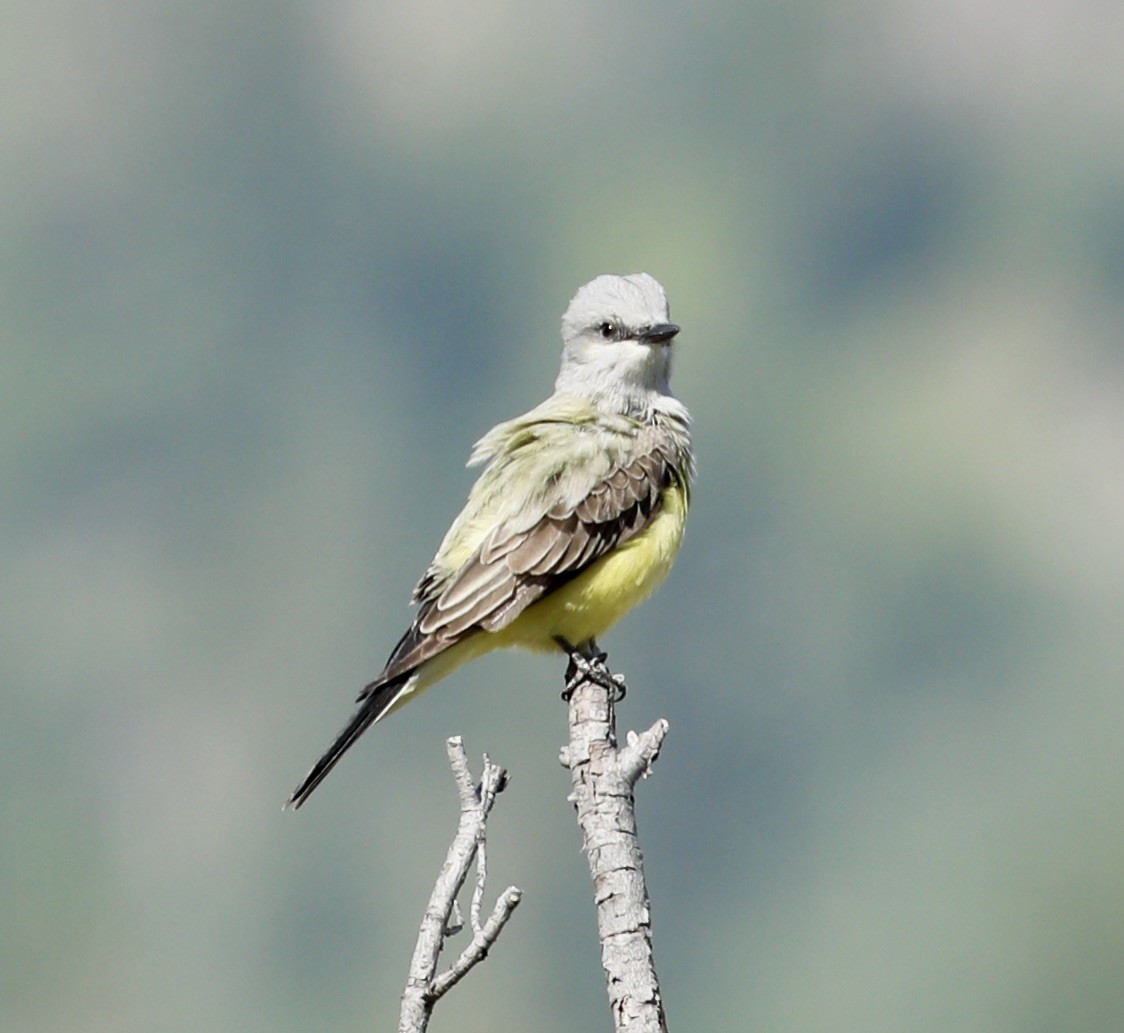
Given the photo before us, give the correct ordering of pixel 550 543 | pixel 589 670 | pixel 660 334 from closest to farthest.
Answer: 1. pixel 589 670
2. pixel 550 543
3. pixel 660 334

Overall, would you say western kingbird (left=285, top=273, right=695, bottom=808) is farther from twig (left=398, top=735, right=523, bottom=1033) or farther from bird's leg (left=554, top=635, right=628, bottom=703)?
twig (left=398, top=735, right=523, bottom=1033)

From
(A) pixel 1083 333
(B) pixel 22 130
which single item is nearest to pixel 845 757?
(A) pixel 1083 333

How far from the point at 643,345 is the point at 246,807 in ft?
446

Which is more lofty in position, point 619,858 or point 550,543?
point 550,543

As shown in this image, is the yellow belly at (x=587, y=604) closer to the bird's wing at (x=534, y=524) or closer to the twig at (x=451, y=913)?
the bird's wing at (x=534, y=524)

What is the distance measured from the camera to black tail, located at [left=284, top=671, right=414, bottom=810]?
4820 millimetres

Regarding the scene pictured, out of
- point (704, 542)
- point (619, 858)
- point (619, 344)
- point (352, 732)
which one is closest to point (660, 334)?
point (619, 344)

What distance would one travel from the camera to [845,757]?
14400 cm

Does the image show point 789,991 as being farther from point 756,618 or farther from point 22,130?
point 22,130

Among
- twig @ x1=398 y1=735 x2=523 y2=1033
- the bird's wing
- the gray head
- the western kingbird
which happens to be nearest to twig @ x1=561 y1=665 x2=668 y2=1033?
twig @ x1=398 y1=735 x2=523 y2=1033

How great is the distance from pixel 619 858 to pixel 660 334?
3.14 m

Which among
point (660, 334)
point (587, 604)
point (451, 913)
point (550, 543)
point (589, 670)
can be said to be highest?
point (660, 334)

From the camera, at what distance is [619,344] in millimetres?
6562

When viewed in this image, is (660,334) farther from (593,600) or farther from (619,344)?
(593,600)
